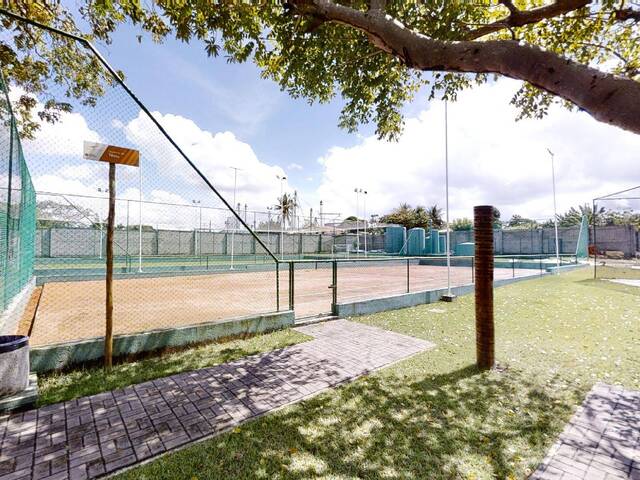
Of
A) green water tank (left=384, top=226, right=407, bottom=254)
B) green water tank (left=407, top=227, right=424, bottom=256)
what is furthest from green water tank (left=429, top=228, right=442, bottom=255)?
green water tank (left=384, top=226, right=407, bottom=254)

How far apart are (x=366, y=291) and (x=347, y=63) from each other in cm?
752

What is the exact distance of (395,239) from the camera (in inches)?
1473

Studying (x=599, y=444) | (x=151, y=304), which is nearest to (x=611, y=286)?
(x=599, y=444)

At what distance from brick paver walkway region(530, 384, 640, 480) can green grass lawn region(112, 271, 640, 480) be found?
98 mm

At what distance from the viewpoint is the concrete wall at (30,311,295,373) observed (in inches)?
155

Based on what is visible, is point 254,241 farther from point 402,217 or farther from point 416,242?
point 402,217

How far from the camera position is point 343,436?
109 inches

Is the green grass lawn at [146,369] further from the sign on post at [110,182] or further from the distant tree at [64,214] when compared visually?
the distant tree at [64,214]

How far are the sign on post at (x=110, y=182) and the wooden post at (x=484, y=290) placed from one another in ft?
16.5

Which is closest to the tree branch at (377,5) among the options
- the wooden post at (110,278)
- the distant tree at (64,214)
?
the wooden post at (110,278)

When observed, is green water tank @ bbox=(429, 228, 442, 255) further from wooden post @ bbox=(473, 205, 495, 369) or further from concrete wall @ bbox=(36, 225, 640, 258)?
wooden post @ bbox=(473, 205, 495, 369)

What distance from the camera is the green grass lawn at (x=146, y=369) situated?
3.55 metres

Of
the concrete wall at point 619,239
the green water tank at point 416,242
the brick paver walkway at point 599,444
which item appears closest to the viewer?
the brick paver walkway at point 599,444

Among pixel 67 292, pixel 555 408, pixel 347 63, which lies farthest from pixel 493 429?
pixel 67 292
